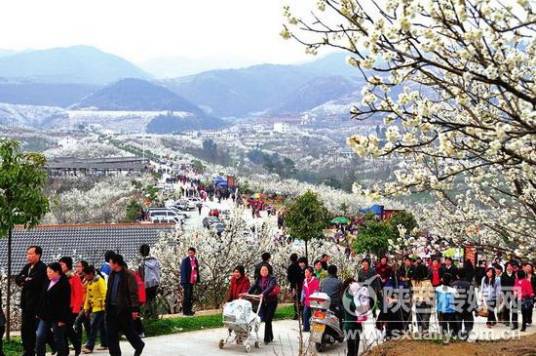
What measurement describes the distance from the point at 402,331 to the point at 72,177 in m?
76.9

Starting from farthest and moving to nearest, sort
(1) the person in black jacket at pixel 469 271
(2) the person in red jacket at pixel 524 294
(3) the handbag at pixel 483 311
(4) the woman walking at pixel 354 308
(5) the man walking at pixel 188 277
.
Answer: (1) the person in black jacket at pixel 469 271
(5) the man walking at pixel 188 277
(3) the handbag at pixel 483 311
(2) the person in red jacket at pixel 524 294
(4) the woman walking at pixel 354 308

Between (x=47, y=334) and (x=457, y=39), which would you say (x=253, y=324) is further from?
(x=457, y=39)

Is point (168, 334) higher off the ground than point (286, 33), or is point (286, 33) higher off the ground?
point (286, 33)

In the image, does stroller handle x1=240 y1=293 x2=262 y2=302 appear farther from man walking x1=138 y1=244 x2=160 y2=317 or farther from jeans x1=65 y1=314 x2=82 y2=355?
jeans x1=65 y1=314 x2=82 y2=355

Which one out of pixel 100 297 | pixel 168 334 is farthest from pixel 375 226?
pixel 100 297

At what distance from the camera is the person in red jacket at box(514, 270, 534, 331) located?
12308mm

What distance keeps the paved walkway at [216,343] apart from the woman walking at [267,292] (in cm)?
19

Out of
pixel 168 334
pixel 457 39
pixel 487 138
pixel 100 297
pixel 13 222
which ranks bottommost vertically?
pixel 168 334

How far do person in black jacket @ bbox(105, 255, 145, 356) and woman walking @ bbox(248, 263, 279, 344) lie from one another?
7.95ft

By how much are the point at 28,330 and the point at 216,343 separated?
111 inches

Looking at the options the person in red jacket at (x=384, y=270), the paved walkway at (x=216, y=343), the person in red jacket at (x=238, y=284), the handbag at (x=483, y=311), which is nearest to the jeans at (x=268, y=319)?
the paved walkway at (x=216, y=343)

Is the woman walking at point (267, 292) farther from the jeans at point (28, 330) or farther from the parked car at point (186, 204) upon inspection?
the parked car at point (186, 204)

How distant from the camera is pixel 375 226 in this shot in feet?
93.2

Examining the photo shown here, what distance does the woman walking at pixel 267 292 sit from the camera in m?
10.6
